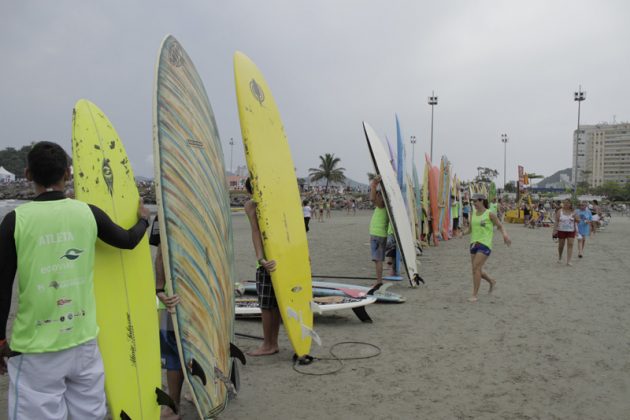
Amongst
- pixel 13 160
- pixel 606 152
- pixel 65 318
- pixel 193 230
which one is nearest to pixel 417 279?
pixel 193 230

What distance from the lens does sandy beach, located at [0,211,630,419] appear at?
307 centimetres

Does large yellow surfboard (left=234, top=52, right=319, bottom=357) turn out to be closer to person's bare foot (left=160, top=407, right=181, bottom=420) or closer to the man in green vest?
person's bare foot (left=160, top=407, right=181, bottom=420)

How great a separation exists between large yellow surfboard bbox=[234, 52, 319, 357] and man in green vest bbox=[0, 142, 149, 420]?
5.57 feet

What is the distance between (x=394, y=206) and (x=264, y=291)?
345 cm

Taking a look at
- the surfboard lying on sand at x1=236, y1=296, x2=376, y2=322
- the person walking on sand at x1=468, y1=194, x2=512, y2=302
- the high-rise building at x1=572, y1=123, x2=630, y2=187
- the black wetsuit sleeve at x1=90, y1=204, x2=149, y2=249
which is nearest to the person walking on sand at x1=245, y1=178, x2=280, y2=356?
the surfboard lying on sand at x1=236, y1=296, x2=376, y2=322

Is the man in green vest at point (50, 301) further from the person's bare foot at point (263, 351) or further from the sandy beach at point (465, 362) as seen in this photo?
the person's bare foot at point (263, 351)

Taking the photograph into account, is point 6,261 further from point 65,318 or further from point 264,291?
point 264,291

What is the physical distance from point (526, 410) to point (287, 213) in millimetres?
2267

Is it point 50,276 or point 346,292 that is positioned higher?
point 50,276

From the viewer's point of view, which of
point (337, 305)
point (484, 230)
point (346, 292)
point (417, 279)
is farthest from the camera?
point (417, 279)

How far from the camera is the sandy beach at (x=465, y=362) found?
307cm

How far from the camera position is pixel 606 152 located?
462 feet

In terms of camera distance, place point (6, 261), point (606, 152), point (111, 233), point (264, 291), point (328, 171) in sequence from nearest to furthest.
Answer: point (6, 261), point (111, 233), point (264, 291), point (328, 171), point (606, 152)

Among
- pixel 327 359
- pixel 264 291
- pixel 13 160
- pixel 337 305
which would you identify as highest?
pixel 13 160
